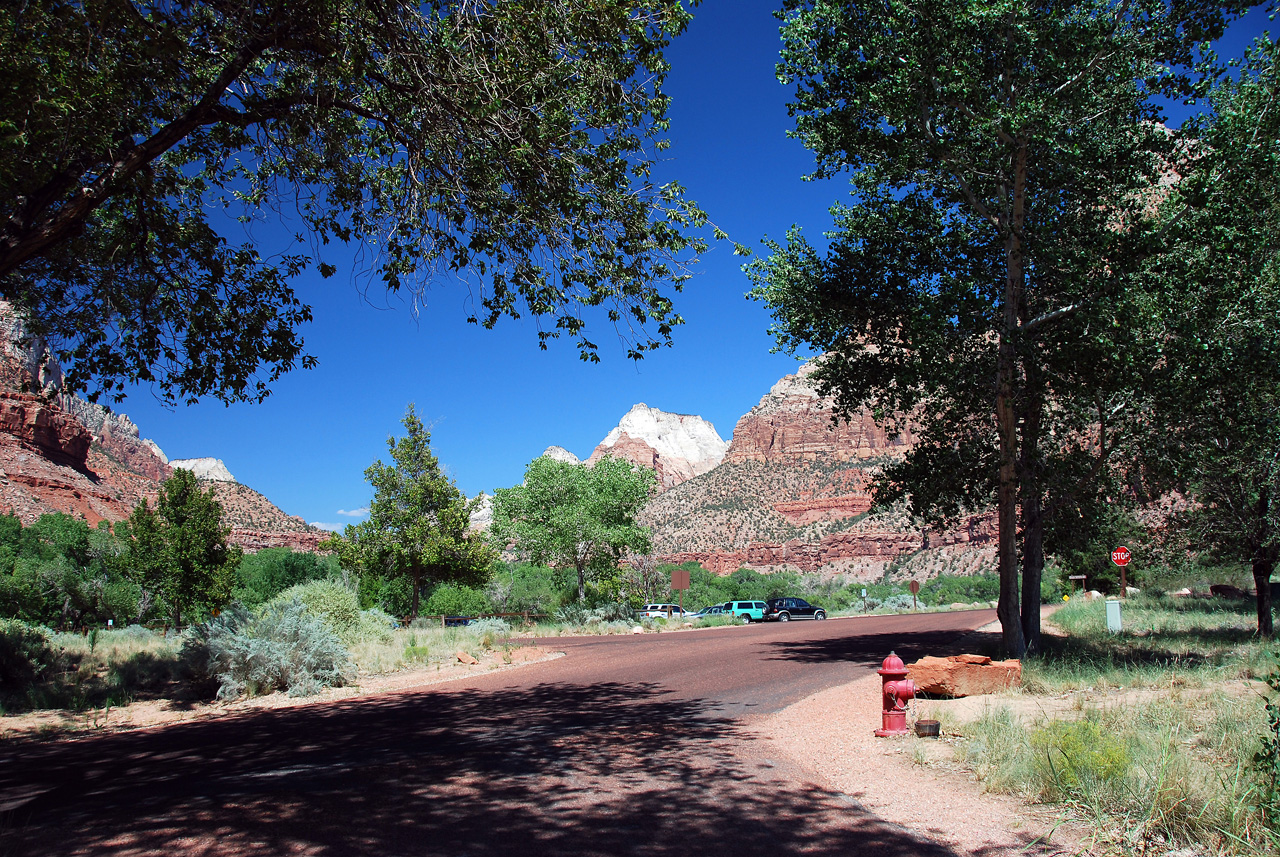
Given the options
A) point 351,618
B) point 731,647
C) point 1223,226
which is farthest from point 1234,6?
point 351,618

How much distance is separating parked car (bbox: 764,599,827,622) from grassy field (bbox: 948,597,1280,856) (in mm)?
28368

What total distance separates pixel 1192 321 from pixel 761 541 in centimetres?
8377

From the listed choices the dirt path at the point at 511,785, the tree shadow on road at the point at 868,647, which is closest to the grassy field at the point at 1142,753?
the dirt path at the point at 511,785

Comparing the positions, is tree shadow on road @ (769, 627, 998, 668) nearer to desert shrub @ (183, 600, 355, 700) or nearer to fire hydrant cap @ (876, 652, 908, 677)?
fire hydrant cap @ (876, 652, 908, 677)

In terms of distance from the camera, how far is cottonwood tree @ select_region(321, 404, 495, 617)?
27422 millimetres

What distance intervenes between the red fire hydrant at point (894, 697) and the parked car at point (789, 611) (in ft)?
107

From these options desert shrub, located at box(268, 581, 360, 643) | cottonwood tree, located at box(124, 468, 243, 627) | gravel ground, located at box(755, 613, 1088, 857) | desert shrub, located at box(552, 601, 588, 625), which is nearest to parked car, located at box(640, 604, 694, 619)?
desert shrub, located at box(552, 601, 588, 625)

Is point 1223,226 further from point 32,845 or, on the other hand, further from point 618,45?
point 32,845

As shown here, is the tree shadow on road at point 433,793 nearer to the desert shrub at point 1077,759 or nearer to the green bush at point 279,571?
the desert shrub at point 1077,759

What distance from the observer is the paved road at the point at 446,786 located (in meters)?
4.65

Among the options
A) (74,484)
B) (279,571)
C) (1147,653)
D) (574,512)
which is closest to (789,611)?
(574,512)

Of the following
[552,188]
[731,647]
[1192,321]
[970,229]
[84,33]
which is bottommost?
[731,647]

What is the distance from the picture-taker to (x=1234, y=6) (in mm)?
11695

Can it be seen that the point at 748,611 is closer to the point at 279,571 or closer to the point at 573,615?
the point at 573,615
